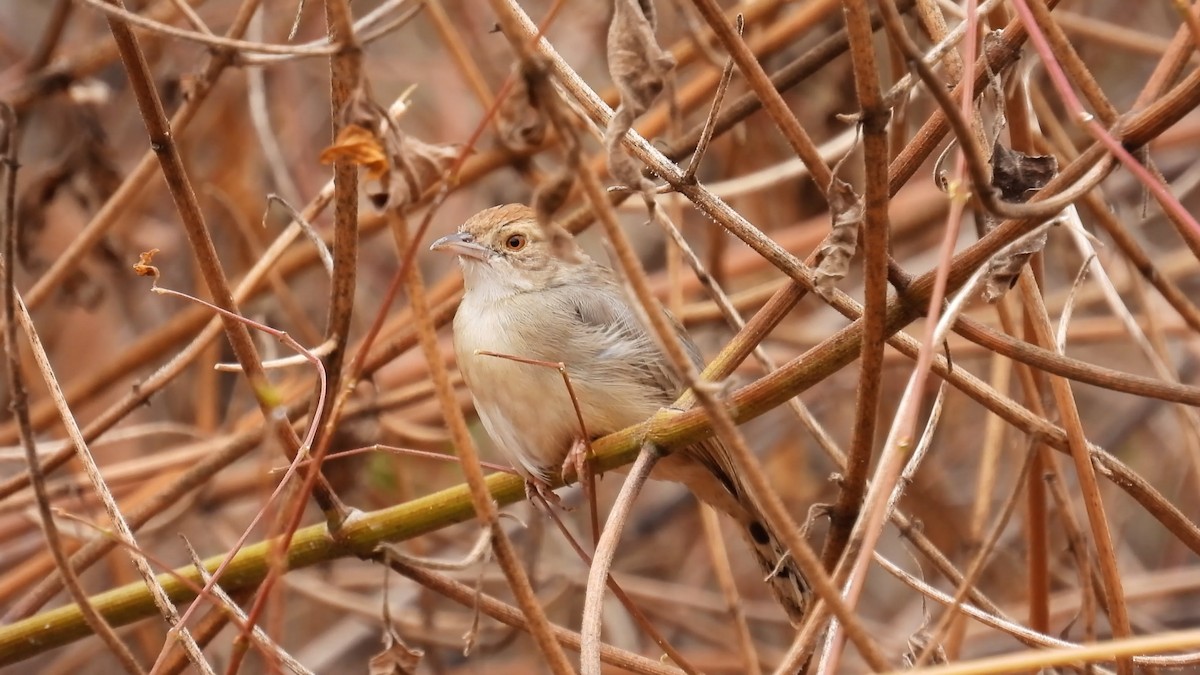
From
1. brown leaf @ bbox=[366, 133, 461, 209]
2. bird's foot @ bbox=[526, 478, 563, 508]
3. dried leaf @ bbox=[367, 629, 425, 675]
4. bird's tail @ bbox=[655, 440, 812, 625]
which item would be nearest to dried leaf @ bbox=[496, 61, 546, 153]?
brown leaf @ bbox=[366, 133, 461, 209]

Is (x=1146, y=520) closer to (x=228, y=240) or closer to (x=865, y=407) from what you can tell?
(x=228, y=240)

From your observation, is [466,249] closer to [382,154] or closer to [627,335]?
[627,335]

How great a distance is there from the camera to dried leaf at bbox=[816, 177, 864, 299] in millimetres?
2135

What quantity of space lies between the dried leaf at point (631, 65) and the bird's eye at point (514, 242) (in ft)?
8.06

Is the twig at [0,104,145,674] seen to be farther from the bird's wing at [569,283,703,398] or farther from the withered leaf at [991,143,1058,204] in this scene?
the bird's wing at [569,283,703,398]

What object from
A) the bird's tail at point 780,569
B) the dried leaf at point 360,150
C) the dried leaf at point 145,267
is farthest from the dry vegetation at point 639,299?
the bird's tail at point 780,569

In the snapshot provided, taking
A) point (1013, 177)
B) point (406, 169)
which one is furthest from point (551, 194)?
point (1013, 177)

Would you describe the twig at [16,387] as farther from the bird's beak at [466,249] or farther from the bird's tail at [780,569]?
the bird's beak at [466,249]

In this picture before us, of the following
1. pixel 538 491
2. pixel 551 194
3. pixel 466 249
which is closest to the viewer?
pixel 551 194

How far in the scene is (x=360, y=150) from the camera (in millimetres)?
1762

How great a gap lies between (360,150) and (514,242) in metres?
2.57

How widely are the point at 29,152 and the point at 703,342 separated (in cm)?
353

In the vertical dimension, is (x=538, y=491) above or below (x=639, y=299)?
below

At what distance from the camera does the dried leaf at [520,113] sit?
1.54 metres
